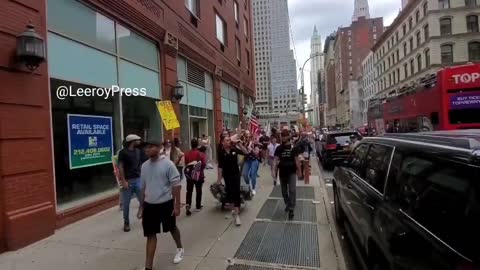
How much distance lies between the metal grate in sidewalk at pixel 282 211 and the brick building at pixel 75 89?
3413mm

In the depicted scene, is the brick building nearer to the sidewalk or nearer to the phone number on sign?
the phone number on sign

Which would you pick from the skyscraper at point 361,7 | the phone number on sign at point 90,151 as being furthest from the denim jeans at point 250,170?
the skyscraper at point 361,7

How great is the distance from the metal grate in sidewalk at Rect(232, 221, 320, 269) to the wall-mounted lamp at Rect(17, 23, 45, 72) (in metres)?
4.22

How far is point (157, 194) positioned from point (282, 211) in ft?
13.3

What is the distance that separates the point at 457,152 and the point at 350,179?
314cm

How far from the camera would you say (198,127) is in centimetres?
1734

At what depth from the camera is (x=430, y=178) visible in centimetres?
277

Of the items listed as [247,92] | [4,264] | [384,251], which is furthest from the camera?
[247,92]

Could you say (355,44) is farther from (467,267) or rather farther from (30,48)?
(467,267)

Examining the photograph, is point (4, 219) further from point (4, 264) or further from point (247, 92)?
point (247, 92)

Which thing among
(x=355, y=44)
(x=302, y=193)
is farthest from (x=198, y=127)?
(x=355, y=44)

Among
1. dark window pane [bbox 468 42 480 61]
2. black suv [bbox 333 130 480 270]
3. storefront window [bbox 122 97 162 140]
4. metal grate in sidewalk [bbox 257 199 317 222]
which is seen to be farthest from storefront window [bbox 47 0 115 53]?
dark window pane [bbox 468 42 480 61]

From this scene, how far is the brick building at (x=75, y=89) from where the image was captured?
19.3 ft

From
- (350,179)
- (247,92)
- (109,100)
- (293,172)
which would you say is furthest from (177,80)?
(247,92)
